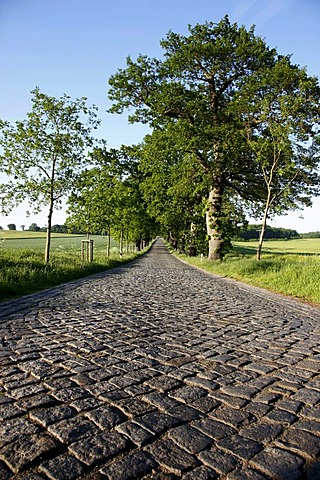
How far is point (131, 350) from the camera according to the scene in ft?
16.9

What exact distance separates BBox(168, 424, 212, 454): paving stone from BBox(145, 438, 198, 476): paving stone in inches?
2.2

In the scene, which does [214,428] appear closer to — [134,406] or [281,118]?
[134,406]

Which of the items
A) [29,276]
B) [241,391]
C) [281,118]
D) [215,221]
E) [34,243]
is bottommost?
[34,243]

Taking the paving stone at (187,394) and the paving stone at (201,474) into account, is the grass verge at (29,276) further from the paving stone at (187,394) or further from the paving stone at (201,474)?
the paving stone at (201,474)

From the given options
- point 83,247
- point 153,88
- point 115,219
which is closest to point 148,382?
point 83,247

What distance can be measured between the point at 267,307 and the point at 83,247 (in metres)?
15.5

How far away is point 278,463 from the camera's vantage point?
8.52ft

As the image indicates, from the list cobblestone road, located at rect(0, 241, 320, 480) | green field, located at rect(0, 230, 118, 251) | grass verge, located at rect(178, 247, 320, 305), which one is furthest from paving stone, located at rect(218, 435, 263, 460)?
green field, located at rect(0, 230, 118, 251)

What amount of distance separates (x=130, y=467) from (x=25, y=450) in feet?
2.56

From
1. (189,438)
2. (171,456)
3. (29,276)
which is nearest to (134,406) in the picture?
(189,438)

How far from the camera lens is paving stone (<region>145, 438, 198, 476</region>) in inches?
99.1

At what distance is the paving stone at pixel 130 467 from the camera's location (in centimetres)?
241

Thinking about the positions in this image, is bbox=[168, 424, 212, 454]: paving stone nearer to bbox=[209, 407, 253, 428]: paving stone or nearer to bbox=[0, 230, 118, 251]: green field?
bbox=[209, 407, 253, 428]: paving stone

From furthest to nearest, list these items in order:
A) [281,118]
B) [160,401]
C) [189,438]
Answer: [281,118] < [160,401] < [189,438]
